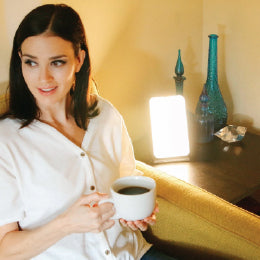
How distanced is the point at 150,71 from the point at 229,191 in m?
0.76

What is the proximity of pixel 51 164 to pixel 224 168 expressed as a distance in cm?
74

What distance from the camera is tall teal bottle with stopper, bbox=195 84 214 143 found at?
157 centimetres

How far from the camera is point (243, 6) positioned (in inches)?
68.4

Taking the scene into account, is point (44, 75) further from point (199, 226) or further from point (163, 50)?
point (163, 50)

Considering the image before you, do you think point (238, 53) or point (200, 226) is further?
point (238, 53)

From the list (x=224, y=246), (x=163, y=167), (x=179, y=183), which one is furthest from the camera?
(x=163, y=167)

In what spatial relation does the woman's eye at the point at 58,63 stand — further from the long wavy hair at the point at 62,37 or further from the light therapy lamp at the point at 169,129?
the light therapy lamp at the point at 169,129

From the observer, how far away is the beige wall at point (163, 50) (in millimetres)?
1541

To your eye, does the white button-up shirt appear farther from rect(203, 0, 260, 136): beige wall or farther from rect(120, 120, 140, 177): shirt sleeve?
rect(203, 0, 260, 136): beige wall

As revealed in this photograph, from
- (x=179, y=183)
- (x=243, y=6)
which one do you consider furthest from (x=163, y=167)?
(x=243, y=6)

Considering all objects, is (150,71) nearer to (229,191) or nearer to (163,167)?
(163,167)

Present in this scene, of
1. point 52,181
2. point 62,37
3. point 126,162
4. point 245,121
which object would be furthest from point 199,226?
point 245,121

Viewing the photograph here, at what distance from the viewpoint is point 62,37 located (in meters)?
0.99

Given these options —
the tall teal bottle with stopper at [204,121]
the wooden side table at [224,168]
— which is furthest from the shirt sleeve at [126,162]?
the tall teal bottle with stopper at [204,121]
